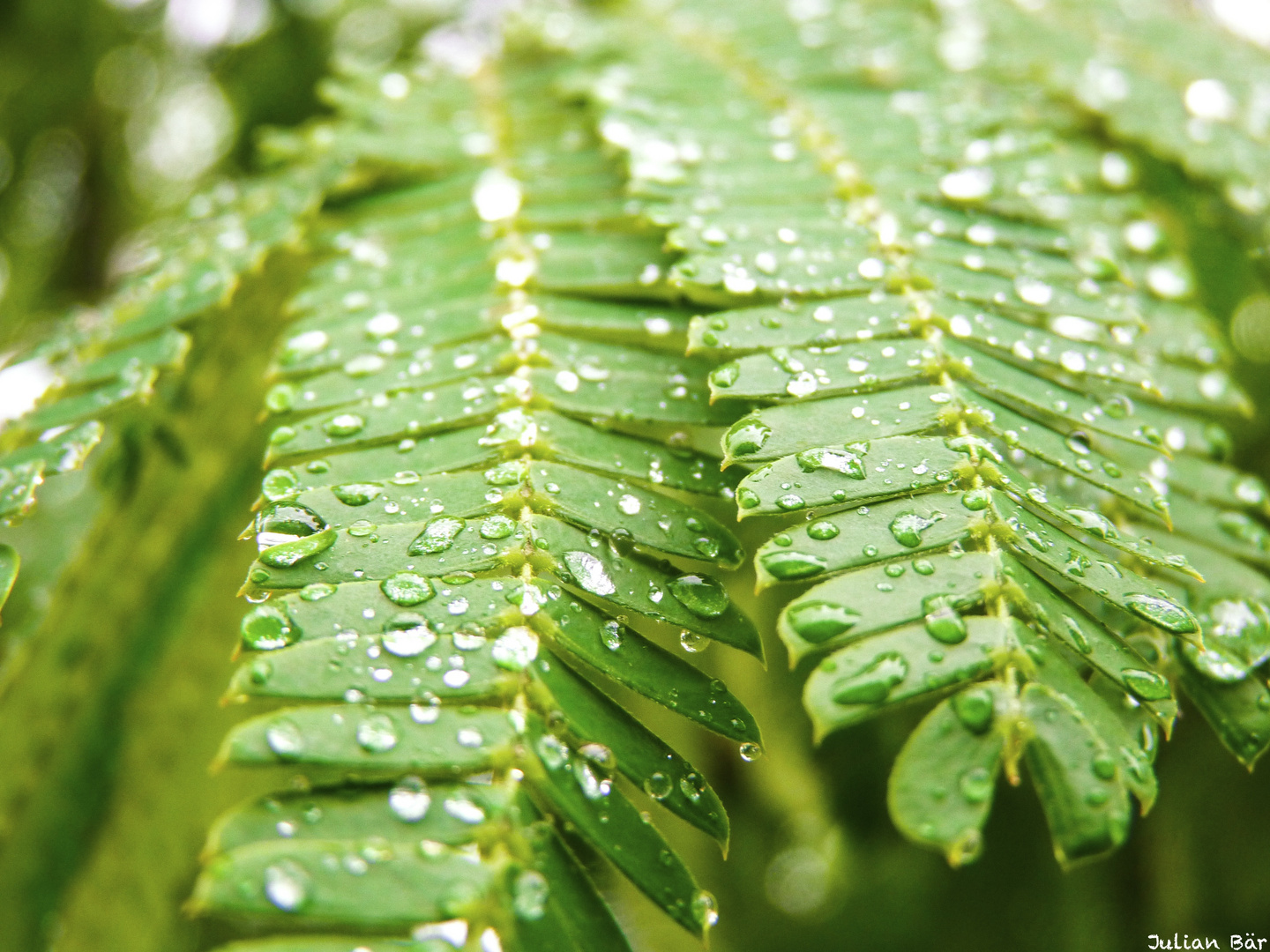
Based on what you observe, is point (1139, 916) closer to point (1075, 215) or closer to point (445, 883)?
point (1075, 215)

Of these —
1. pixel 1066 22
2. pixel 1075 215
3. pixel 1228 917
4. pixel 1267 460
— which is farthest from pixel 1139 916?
pixel 1066 22

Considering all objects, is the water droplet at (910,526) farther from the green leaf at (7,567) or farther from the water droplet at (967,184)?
the green leaf at (7,567)

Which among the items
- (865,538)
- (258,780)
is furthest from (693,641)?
(258,780)

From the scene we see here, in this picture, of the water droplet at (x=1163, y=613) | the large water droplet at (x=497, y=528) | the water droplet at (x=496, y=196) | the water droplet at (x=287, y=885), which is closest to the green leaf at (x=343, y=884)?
the water droplet at (x=287, y=885)

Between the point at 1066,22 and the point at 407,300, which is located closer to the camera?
the point at 407,300

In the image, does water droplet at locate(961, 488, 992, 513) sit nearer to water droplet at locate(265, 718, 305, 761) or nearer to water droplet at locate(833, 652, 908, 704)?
water droplet at locate(833, 652, 908, 704)

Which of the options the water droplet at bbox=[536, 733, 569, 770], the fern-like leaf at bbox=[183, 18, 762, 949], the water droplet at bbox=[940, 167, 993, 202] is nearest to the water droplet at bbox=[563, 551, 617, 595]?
the fern-like leaf at bbox=[183, 18, 762, 949]
